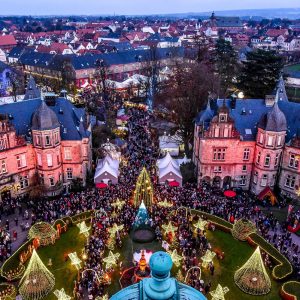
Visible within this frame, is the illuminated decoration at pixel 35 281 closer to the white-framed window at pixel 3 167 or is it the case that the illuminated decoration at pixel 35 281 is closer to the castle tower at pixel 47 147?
the white-framed window at pixel 3 167

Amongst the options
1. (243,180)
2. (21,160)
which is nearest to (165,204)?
(243,180)

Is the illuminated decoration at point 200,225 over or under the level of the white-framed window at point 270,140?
under

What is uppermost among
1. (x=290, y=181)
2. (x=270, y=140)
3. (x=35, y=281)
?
(x=270, y=140)

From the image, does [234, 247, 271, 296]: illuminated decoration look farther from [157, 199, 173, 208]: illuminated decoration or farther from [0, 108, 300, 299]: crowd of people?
[157, 199, 173, 208]: illuminated decoration

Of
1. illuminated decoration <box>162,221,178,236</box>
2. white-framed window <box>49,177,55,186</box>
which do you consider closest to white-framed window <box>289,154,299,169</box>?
illuminated decoration <box>162,221,178,236</box>

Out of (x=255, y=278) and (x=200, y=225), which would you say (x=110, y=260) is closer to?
(x=200, y=225)

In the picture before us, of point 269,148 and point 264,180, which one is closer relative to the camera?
point 269,148

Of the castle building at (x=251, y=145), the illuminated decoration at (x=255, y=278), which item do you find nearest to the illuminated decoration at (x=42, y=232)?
the illuminated decoration at (x=255, y=278)
